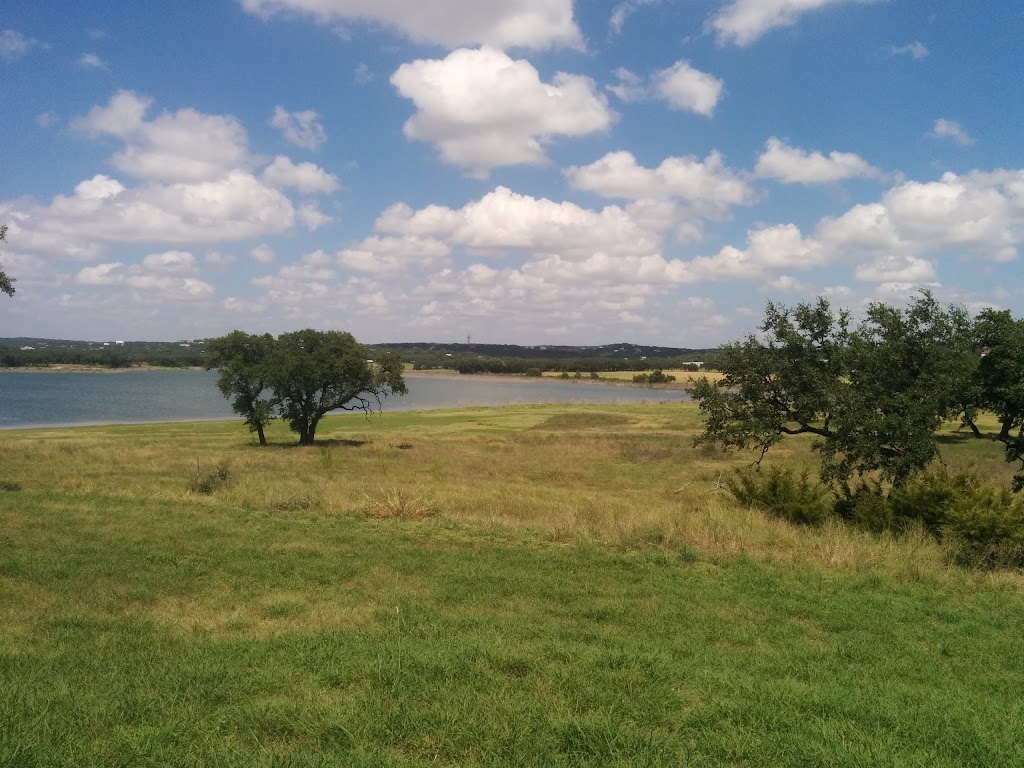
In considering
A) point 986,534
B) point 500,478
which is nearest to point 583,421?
point 500,478

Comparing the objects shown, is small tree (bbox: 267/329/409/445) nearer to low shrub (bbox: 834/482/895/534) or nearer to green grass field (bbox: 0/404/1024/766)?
green grass field (bbox: 0/404/1024/766)

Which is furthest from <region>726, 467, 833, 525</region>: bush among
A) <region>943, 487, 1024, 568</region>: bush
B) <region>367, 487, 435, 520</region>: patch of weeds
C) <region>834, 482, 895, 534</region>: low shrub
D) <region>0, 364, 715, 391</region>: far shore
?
<region>0, 364, 715, 391</region>: far shore

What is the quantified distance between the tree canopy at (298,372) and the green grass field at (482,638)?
31588 millimetres

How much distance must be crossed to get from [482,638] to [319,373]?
1687 inches

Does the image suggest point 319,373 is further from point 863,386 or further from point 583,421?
point 863,386

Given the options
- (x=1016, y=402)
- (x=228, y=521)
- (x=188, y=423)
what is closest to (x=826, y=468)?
(x=1016, y=402)

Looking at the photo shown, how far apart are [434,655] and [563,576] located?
4.09m

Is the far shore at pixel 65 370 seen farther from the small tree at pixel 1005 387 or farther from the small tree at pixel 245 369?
the small tree at pixel 1005 387

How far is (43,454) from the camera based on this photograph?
31359 millimetres

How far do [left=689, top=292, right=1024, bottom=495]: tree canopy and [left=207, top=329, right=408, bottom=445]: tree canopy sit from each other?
3185 centimetres

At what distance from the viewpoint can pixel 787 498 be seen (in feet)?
55.2

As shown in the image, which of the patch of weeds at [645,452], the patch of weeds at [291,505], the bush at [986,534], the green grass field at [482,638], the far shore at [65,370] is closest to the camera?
the green grass field at [482,638]

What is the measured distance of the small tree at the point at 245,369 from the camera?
159ft

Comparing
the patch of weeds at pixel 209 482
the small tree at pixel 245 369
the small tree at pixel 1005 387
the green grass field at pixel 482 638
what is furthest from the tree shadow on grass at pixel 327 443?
the small tree at pixel 1005 387
